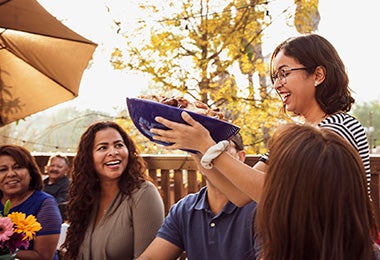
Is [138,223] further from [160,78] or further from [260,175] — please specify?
[160,78]

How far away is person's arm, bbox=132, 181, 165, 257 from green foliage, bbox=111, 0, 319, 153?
211 cm

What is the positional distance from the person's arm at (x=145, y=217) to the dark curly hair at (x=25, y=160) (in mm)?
580

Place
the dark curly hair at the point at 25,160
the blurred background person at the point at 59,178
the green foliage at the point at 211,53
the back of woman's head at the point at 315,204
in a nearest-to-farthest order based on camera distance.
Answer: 1. the back of woman's head at the point at 315,204
2. the dark curly hair at the point at 25,160
3. the green foliage at the point at 211,53
4. the blurred background person at the point at 59,178

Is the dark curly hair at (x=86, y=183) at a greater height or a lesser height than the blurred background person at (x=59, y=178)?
greater

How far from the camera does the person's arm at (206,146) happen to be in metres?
1.33

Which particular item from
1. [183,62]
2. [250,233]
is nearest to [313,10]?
[183,62]

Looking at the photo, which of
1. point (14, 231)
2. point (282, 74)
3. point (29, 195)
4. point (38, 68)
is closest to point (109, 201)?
point (29, 195)

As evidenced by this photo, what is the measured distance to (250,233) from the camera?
1.83 m

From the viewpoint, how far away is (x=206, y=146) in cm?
Result: 133

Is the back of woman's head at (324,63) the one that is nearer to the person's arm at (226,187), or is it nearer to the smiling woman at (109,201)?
the person's arm at (226,187)

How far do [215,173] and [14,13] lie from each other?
1.88m

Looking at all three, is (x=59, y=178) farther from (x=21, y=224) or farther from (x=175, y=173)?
(x=21, y=224)

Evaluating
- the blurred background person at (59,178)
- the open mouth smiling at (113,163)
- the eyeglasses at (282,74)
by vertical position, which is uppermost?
the eyeglasses at (282,74)

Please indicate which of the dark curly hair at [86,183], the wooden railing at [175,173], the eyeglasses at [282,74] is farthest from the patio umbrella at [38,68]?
the eyeglasses at [282,74]
